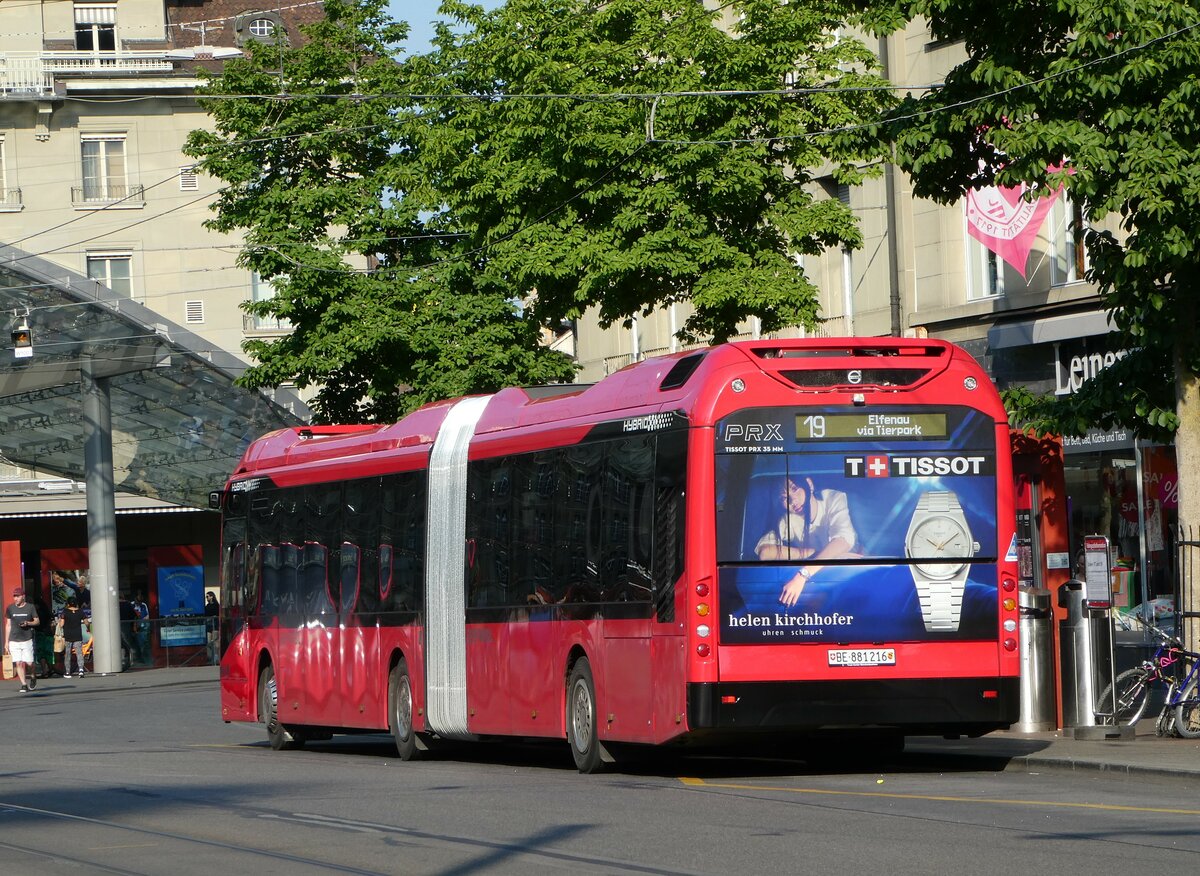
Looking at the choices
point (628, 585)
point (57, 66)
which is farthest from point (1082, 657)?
point (57, 66)

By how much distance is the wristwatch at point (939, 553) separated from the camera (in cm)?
1453

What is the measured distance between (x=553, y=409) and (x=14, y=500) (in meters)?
44.3

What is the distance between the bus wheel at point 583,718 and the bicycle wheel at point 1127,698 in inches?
171

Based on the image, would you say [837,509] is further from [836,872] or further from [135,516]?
[135,516]

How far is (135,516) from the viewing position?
60.4 metres

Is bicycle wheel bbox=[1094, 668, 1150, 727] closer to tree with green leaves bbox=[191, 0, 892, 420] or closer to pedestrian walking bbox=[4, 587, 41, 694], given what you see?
tree with green leaves bbox=[191, 0, 892, 420]

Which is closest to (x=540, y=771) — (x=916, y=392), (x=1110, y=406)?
(x=916, y=392)

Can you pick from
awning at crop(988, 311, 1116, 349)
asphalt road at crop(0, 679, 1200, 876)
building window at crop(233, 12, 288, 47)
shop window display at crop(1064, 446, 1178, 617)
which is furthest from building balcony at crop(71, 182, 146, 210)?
asphalt road at crop(0, 679, 1200, 876)

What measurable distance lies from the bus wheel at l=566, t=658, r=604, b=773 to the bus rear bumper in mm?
1849

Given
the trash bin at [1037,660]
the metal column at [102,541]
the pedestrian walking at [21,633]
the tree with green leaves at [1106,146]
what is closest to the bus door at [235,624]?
the trash bin at [1037,660]

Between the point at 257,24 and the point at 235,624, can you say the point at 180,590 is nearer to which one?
the point at 257,24

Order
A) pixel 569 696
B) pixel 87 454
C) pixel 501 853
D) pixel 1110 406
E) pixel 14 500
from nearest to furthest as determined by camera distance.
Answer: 1. pixel 501 853
2. pixel 569 696
3. pixel 1110 406
4. pixel 87 454
5. pixel 14 500

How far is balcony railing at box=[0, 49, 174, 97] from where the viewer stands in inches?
2355

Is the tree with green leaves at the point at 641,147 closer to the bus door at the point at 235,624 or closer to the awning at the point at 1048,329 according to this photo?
the awning at the point at 1048,329
